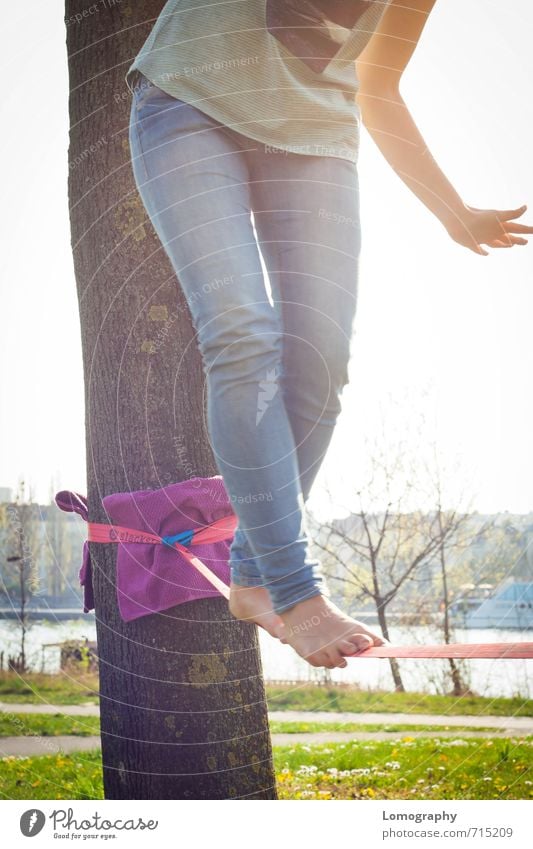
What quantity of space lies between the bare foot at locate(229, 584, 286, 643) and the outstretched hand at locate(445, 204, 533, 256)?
74cm

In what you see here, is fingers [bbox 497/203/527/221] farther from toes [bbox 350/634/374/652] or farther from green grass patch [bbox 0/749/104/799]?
green grass patch [bbox 0/749/104/799]

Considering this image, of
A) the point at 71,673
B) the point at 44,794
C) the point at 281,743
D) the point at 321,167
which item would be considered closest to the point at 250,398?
the point at 321,167

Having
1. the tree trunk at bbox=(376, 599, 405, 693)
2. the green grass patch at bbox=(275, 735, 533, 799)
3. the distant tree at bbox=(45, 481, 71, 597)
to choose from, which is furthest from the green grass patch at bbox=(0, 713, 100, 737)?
the tree trunk at bbox=(376, 599, 405, 693)

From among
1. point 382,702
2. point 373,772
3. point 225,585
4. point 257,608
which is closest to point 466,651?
point 257,608

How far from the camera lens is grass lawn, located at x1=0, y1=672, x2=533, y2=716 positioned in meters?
3.17

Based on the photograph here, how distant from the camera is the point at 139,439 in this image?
1.40 metres

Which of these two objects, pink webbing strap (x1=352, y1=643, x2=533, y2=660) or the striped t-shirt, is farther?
the striped t-shirt

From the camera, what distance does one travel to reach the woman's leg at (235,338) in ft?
3.48

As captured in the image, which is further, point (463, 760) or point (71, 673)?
point (71, 673)

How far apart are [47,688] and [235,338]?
10.4 ft

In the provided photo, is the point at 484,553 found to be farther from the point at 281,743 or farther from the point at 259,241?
the point at 259,241

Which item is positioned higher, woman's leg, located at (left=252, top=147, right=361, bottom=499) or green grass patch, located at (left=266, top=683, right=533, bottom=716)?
woman's leg, located at (left=252, top=147, right=361, bottom=499)

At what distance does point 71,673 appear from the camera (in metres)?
4.16

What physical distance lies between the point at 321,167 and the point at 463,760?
172 centimetres
